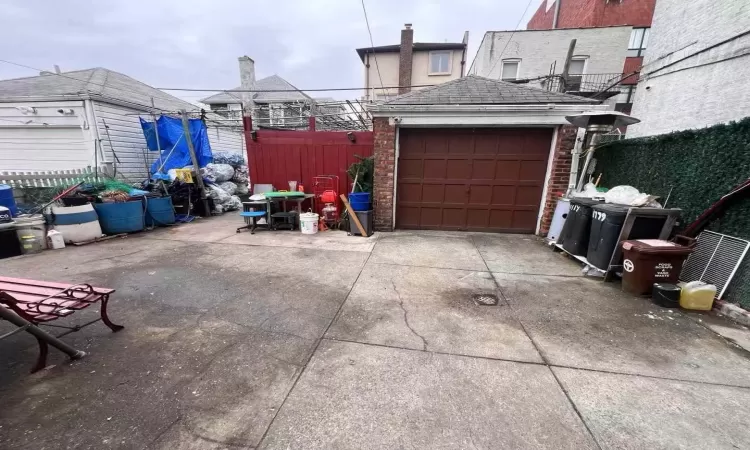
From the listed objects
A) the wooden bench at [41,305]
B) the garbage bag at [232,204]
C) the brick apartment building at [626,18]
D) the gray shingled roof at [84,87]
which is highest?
the brick apartment building at [626,18]

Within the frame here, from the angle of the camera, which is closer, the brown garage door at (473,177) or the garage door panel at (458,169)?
the brown garage door at (473,177)

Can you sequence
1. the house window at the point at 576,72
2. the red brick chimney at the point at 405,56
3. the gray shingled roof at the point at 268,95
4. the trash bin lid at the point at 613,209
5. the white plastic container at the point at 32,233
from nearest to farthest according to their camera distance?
the trash bin lid at the point at 613,209 < the white plastic container at the point at 32,233 < the house window at the point at 576,72 < the gray shingled roof at the point at 268,95 < the red brick chimney at the point at 405,56

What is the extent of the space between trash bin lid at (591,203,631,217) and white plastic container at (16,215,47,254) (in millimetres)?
9407

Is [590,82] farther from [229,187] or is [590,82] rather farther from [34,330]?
[34,330]

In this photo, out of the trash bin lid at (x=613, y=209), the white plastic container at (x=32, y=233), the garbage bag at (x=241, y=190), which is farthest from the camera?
the garbage bag at (x=241, y=190)

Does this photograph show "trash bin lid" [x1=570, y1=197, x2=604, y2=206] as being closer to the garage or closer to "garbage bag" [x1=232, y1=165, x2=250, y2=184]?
the garage

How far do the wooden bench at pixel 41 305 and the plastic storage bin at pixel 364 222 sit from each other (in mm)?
4209

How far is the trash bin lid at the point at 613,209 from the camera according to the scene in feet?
12.8

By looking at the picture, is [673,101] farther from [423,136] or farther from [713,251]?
[423,136]

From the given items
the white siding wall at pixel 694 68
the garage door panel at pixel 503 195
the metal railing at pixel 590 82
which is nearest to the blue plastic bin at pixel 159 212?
the garage door panel at pixel 503 195

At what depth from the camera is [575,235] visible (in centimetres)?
464

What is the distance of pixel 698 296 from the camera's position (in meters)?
3.27

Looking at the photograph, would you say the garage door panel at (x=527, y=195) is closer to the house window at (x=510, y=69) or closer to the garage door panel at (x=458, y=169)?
the garage door panel at (x=458, y=169)

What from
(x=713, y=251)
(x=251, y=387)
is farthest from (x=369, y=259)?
(x=713, y=251)
